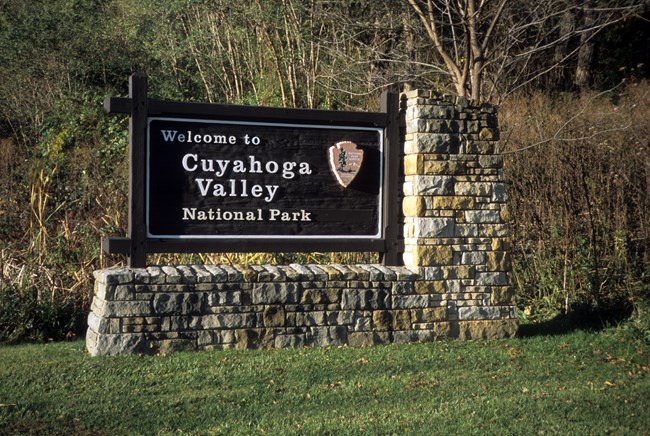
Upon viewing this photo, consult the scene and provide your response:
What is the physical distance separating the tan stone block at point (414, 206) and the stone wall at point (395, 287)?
2 centimetres

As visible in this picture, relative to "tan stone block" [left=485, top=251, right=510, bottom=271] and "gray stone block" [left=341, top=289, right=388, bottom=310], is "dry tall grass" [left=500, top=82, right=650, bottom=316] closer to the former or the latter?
"tan stone block" [left=485, top=251, right=510, bottom=271]

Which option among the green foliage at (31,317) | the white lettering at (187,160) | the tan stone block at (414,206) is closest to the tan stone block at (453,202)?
the tan stone block at (414,206)

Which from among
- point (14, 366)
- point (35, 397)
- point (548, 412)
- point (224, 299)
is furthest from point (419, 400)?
point (14, 366)

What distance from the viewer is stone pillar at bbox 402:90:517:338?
8.63 m

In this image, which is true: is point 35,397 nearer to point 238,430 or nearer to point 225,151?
point 238,430

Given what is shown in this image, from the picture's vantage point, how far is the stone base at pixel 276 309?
7.74m

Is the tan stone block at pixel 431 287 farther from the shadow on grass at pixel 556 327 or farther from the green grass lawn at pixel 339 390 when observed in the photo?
the shadow on grass at pixel 556 327

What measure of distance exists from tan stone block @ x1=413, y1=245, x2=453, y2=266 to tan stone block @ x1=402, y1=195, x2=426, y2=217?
35 cm

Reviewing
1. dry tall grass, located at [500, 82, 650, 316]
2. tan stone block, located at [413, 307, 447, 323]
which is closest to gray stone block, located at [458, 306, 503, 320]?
tan stone block, located at [413, 307, 447, 323]

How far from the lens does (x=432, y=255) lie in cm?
863

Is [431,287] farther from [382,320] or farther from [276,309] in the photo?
[276,309]

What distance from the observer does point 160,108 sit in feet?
26.3

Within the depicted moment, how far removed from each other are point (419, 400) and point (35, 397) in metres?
2.95

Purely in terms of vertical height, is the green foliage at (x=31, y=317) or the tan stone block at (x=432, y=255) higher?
the tan stone block at (x=432, y=255)
